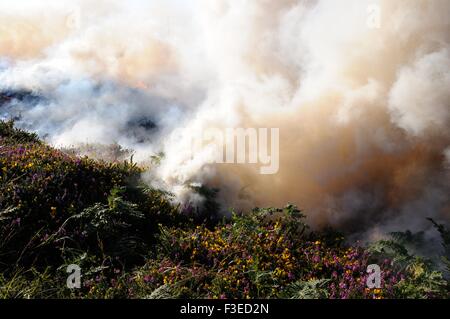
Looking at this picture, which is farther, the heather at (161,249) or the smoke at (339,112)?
the smoke at (339,112)

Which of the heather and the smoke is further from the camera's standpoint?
the smoke

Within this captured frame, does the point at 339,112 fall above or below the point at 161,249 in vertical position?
above

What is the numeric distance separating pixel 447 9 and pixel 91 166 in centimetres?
632

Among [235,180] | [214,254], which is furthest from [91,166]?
[214,254]

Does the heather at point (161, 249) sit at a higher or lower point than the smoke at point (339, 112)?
lower

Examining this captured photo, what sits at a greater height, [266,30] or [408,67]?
[266,30]

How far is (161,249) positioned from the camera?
610 cm

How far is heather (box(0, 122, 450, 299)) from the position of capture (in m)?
5.19

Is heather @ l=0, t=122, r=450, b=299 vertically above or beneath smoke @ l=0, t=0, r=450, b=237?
beneath

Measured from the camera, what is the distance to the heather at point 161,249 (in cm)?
519

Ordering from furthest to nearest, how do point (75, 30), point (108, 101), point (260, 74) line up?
1. point (75, 30)
2. point (108, 101)
3. point (260, 74)

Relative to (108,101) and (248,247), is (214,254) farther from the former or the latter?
(108,101)
